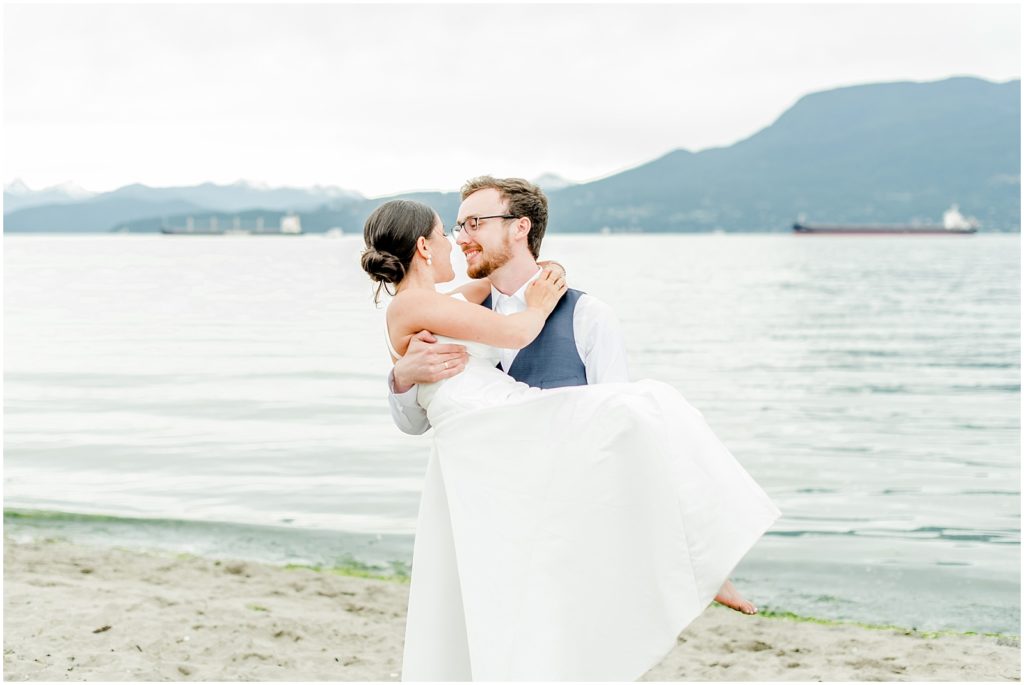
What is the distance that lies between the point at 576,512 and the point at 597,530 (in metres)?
0.09

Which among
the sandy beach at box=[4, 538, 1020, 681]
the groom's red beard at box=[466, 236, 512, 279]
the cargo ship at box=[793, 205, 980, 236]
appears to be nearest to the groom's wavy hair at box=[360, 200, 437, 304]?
the groom's red beard at box=[466, 236, 512, 279]

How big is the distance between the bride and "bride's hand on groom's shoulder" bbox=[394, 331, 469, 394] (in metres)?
0.04

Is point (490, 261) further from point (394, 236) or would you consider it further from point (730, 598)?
point (730, 598)

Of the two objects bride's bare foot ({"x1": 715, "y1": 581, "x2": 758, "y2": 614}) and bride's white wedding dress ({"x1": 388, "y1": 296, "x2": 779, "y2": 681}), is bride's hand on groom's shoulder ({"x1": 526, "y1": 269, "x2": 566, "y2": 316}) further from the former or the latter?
bride's bare foot ({"x1": 715, "y1": 581, "x2": 758, "y2": 614})

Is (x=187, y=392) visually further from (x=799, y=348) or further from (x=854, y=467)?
(x=799, y=348)

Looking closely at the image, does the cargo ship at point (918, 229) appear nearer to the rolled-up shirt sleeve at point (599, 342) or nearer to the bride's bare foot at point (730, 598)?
the rolled-up shirt sleeve at point (599, 342)

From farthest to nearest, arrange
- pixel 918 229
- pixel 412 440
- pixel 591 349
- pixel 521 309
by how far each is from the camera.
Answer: pixel 918 229, pixel 412 440, pixel 521 309, pixel 591 349

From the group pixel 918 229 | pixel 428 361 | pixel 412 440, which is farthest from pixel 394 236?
pixel 918 229

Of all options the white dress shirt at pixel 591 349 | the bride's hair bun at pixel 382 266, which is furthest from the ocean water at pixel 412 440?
the white dress shirt at pixel 591 349

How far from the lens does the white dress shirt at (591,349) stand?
4012mm

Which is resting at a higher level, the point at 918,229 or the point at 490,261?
the point at 490,261

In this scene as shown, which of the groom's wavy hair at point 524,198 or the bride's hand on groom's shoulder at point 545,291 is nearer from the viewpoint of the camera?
the bride's hand on groom's shoulder at point 545,291

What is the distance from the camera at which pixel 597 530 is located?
12.0 ft

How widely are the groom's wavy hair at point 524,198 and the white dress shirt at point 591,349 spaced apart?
150mm
